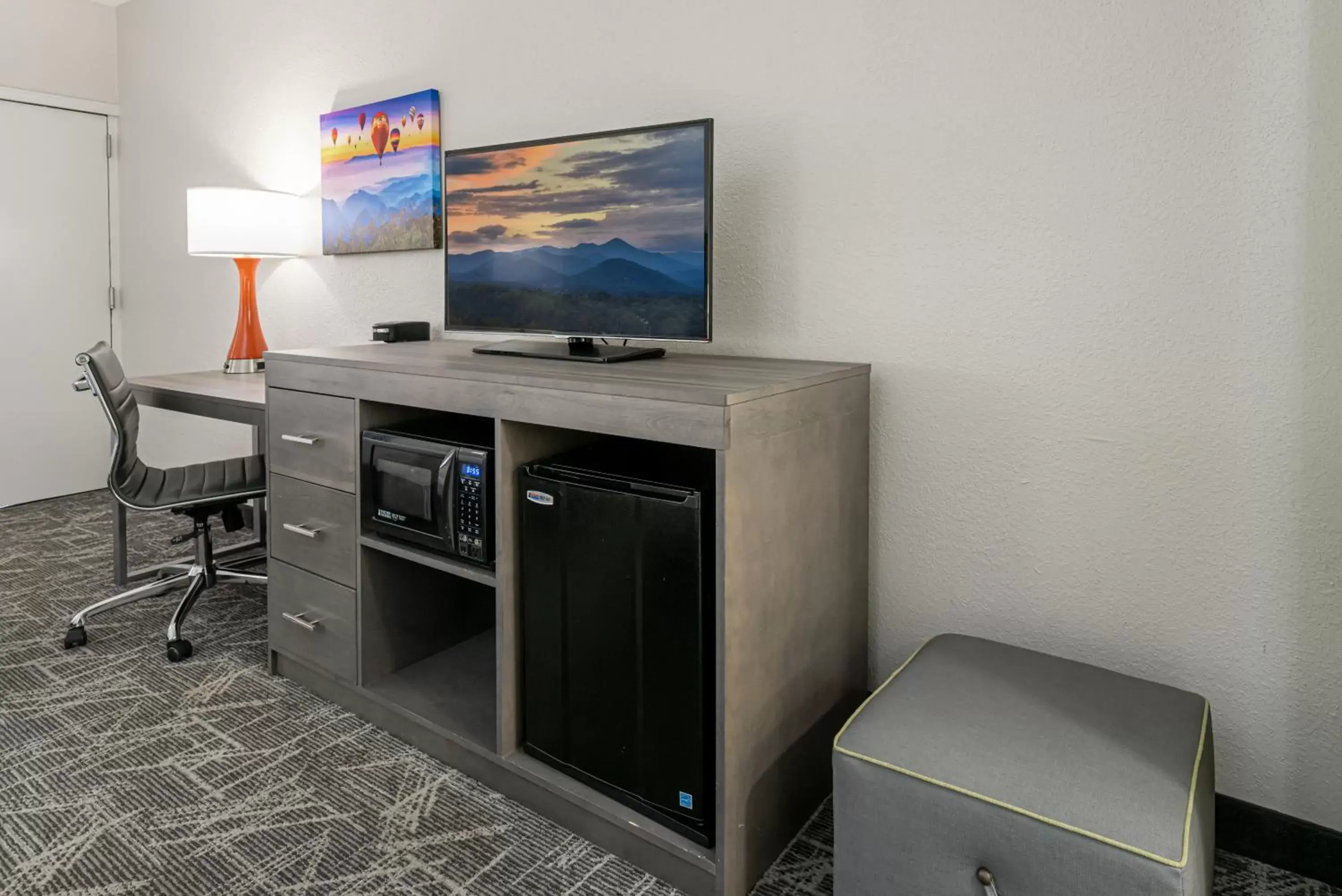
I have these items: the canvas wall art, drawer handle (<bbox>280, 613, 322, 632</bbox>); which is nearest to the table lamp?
the canvas wall art

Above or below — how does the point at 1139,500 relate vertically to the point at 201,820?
above

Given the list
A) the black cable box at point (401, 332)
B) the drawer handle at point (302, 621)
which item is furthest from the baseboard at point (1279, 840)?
the black cable box at point (401, 332)

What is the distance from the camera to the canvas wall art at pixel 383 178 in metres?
2.72

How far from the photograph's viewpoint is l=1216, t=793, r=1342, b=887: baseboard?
1.48 meters

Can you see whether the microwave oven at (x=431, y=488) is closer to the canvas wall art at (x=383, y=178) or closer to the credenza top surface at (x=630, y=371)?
the credenza top surface at (x=630, y=371)

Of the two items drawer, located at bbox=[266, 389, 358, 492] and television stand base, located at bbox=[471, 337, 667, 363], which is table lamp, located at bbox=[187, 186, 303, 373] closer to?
drawer, located at bbox=[266, 389, 358, 492]

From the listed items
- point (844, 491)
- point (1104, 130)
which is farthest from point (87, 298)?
point (1104, 130)

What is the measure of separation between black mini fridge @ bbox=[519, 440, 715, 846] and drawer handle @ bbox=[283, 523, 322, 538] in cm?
71

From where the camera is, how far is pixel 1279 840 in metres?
1.52

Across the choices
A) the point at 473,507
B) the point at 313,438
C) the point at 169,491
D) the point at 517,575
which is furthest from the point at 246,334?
the point at 517,575

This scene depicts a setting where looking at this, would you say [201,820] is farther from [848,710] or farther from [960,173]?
[960,173]

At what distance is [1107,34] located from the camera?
153 centimetres

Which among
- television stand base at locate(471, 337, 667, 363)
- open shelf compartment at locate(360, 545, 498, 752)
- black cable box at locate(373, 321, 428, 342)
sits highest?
black cable box at locate(373, 321, 428, 342)

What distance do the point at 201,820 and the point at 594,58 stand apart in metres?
2.00
